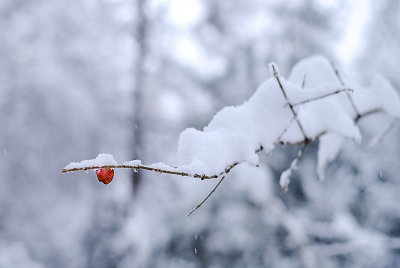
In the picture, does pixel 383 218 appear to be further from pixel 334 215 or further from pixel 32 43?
pixel 32 43

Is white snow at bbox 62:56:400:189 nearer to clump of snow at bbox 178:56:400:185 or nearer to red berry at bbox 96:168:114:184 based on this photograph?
clump of snow at bbox 178:56:400:185

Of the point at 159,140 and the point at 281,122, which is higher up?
the point at 159,140

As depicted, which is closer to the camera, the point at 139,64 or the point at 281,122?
the point at 281,122

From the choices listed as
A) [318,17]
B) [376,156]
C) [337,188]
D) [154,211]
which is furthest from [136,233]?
[318,17]

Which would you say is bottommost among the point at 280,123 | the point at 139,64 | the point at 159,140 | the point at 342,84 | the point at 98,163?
the point at 98,163

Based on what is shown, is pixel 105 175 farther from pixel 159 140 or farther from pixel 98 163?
pixel 159 140

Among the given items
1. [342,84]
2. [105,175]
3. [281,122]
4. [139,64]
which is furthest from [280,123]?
[139,64]
